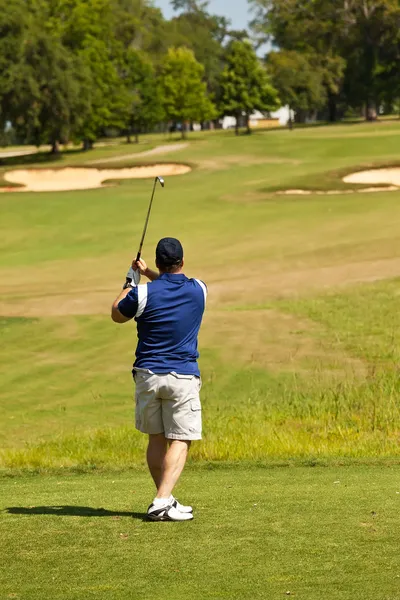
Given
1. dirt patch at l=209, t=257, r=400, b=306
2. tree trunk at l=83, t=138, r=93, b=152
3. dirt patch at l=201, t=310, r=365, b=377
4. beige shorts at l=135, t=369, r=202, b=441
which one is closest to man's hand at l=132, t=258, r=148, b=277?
beige shorts at l=135, t=369, r=202, b=441

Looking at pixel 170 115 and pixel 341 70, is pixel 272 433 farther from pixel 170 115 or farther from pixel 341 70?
pixel 341 70

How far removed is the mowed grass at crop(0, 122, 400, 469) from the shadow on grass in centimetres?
292

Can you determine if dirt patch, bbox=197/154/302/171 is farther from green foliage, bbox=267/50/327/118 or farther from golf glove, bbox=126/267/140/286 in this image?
green foliage, bbox=267/50/327/118

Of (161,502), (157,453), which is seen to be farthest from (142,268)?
(161,502)

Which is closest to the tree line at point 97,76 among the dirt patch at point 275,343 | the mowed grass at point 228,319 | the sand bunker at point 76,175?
the sand bunker at point 76,175

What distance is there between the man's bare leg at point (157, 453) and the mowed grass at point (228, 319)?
3.05 metres

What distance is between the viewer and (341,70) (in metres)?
103

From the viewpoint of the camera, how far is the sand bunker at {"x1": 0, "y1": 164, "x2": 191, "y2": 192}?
51.2m

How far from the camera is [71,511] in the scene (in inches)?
297

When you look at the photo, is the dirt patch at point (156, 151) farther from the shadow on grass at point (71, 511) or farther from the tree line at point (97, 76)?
the shadow on grass at point (71, 511)

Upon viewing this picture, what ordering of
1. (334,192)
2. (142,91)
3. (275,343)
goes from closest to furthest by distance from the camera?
1. (275,343)
2. (334,192)
3. (142,91)

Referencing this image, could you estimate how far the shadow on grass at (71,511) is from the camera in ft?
24.3

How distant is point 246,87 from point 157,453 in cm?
9098

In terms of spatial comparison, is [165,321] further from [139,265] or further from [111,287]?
[111,287]
